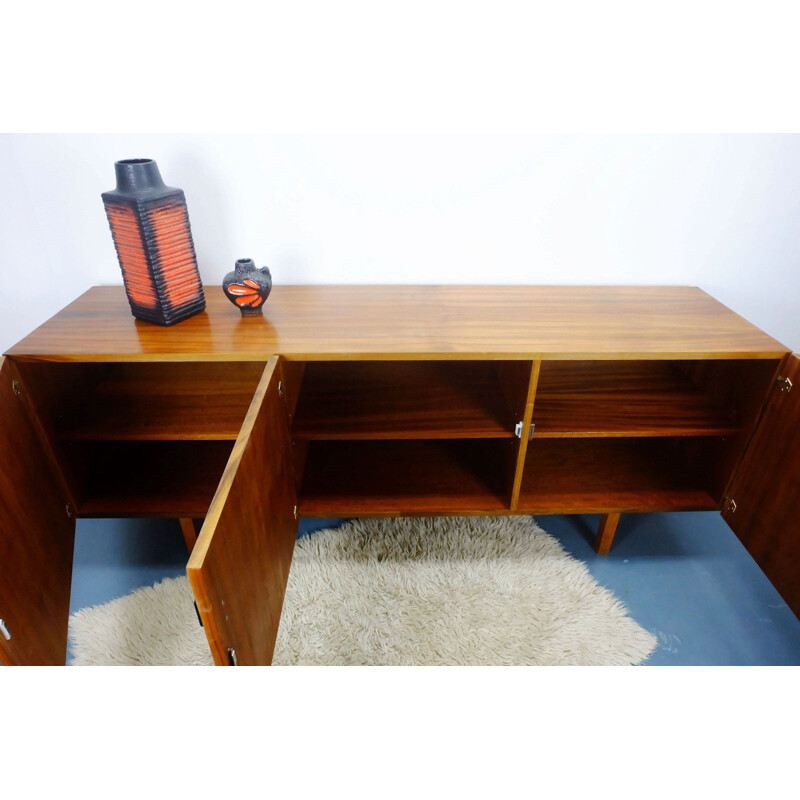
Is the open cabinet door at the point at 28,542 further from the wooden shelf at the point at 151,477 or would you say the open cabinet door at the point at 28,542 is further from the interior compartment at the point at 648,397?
the interior compartment at the point at 648,397

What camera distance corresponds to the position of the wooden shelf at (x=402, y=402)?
1.04 m

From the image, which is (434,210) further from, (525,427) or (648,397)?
(648,397)

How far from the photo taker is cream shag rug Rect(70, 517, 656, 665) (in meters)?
1.05

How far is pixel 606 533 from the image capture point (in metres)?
1.23

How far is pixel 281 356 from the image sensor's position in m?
0.92

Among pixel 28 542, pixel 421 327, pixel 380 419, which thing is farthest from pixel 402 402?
pixel 28 542

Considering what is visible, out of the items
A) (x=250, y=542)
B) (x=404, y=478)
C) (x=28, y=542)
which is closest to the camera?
(x=250, y=542)

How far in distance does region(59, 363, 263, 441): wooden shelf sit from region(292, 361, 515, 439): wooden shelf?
142 mm

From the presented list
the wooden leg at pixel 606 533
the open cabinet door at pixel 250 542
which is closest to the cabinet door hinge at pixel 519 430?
the wooden leg at pixel 606 533

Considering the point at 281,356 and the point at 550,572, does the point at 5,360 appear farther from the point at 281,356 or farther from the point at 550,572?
the point at 550,572

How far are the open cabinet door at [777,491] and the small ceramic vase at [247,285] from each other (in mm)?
977

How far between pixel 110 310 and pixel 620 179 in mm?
1128

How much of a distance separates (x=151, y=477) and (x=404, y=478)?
56cm

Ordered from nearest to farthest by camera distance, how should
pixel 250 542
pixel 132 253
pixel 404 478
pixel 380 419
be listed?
pixel 250 542 < pixel 132 253 < pixel 380 419 < pixel 404 478
